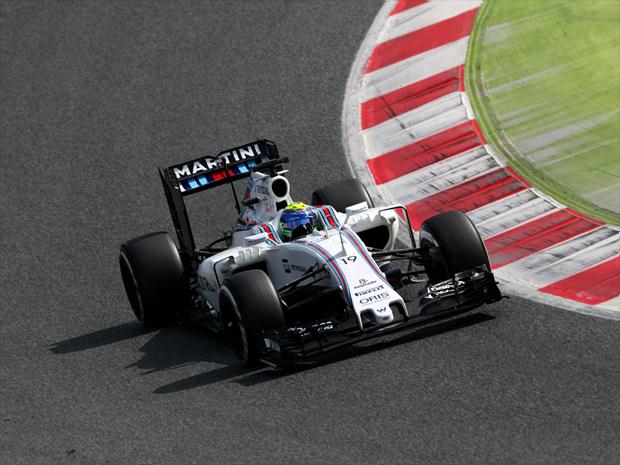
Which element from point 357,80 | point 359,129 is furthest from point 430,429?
point 357,80

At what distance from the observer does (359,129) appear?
14938 mm

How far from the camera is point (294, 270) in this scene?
10648 millimetres

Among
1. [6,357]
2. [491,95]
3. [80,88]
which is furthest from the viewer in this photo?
[80,88]

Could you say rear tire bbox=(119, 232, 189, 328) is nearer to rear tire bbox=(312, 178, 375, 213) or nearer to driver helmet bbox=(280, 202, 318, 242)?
driver helmet bbox=(280, 202, 318, 242)

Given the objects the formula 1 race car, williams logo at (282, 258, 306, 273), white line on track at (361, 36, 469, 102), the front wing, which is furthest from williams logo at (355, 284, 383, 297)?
white line on track at (361, 36, 469, 102)

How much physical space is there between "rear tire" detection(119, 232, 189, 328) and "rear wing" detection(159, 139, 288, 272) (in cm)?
37

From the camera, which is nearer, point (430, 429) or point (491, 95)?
point (430, 429)

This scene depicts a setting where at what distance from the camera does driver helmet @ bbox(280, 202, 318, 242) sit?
11.0m

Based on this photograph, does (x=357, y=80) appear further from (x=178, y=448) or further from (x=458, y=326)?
(x=178, y=448)

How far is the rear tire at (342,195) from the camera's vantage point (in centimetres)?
1209

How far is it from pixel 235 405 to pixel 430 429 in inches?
65.6

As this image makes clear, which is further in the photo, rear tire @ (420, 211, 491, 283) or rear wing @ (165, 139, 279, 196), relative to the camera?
rear wing @ (165, 139, 279, 196)

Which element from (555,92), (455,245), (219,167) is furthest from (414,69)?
(455,245)

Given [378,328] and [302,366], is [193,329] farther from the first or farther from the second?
[378,328]
